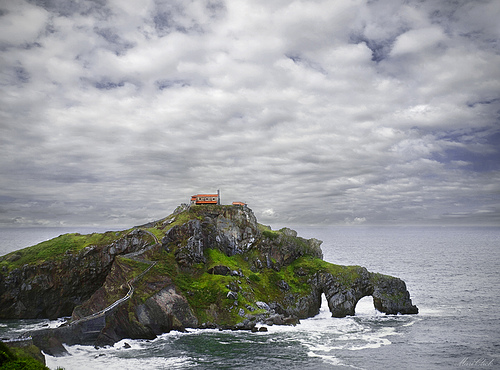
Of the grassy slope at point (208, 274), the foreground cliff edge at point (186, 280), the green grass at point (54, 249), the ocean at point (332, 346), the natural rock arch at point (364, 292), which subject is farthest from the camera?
the green grass at point (54, 249)

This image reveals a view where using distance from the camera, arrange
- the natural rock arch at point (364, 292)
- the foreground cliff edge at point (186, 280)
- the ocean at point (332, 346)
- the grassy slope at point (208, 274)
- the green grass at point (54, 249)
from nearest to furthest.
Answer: the ocean at point (332, 346) → the foreground cliff edge at point (186, 280) → the grassy slope at point (208, 274) → the natural rock arch at point (364, 292) → the green grass at point (54, 249)

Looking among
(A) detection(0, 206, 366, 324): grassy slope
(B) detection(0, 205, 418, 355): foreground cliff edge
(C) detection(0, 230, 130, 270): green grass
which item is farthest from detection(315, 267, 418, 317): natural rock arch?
(C) detection(0, 230, 130, 270): green grass

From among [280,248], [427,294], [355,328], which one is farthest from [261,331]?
[427,294]

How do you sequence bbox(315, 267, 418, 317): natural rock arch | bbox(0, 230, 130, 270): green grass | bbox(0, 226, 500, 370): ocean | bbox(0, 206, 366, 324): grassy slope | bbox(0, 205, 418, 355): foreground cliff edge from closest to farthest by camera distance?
bbox(0, 226, 500, 370): ocean, bbox(0, 205, 418, 355): foreground cliff edge, bbox(0, 206, 366, 324): grassy slope, bbox(315, 267, 418, 317): natural rock arch, bbox(0, 230, 130, 270): green grass

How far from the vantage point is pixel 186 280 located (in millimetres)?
111188

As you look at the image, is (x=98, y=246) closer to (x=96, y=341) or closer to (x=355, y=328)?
(x=96, y=341)

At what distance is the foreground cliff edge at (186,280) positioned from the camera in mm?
97812

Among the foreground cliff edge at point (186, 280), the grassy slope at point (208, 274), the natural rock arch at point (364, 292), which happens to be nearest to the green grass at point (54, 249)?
the grassy slope at point (208, 274)

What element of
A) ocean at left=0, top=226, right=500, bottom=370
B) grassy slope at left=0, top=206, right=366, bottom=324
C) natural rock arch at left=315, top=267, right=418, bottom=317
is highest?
grassy slope at left=0, top=206, right=366, bottom=324

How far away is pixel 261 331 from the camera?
312 feet

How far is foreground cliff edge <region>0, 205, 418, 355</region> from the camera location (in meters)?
97.8

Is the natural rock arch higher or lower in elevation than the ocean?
higher

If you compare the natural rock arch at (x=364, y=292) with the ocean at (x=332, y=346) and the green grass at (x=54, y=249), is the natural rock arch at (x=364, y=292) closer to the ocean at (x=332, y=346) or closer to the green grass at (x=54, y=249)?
the ocean at (x=332, y=346)

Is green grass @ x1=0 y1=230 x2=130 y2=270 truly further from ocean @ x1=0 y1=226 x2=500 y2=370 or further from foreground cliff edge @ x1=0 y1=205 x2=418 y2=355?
ocean @ x1=0 y1=226 x2=500 y2=370
